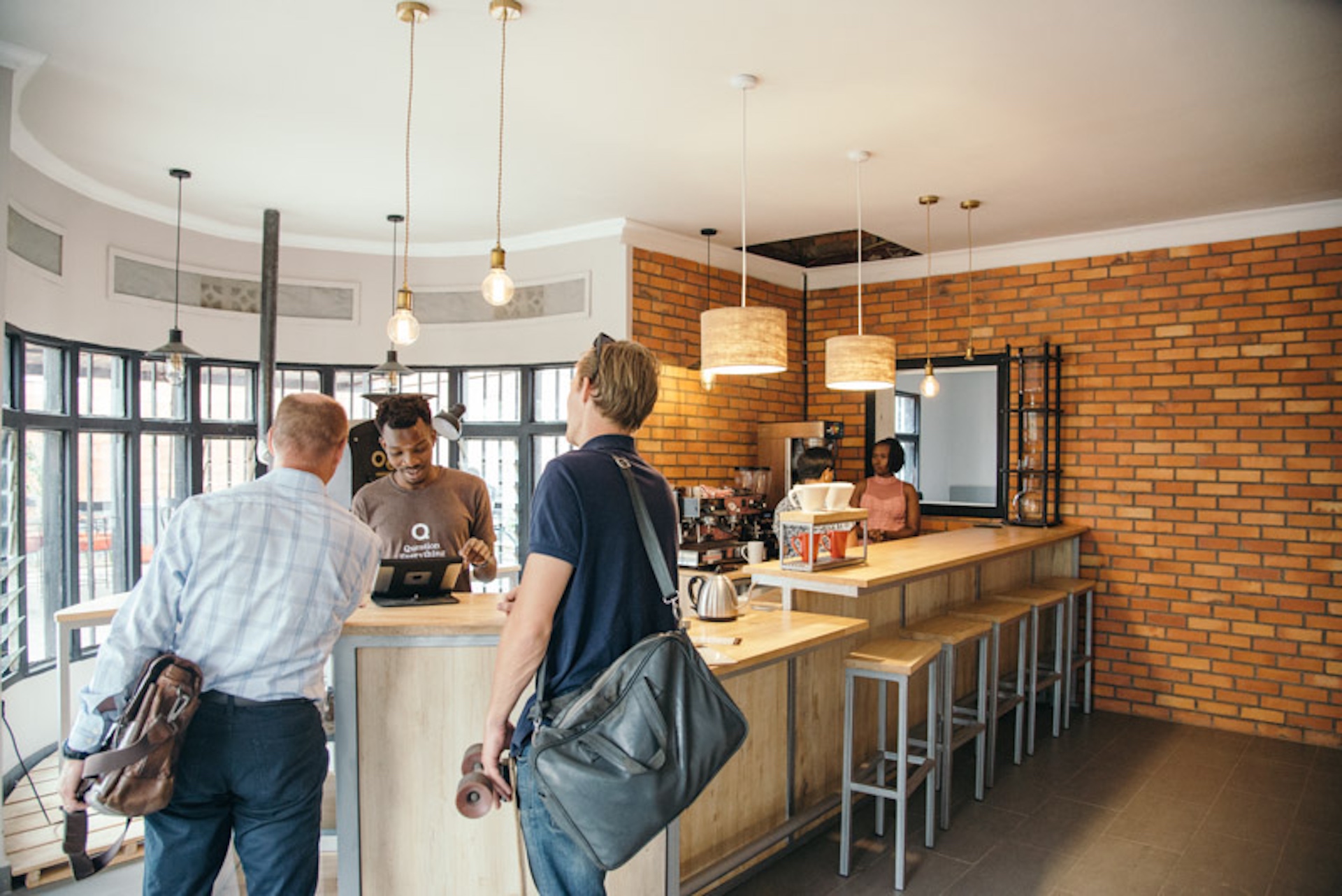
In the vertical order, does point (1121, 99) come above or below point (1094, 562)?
above

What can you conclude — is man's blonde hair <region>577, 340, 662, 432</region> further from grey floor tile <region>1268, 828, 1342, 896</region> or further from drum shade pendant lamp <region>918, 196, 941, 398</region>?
drum shade pendant lamp <region>918, 196, 941, 398</region>

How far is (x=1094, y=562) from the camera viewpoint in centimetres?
578

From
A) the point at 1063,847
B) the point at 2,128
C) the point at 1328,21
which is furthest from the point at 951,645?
the point at 2,128

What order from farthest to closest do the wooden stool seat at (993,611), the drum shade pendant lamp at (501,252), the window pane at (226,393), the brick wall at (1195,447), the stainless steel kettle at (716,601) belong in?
the window pane at (226,393) < the brick wall at (1195,447) < the wooden stool seat at (993,611) < the stainless steel kettle at (716,601) < the drum shade pendant lamp at (501,252)

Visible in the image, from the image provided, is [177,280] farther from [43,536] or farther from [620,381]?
[620,381]

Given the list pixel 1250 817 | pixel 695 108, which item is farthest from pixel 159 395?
pixel 1250 817

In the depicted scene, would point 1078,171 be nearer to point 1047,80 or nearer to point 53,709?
point 1047,80

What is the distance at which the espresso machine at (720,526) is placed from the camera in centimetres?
510

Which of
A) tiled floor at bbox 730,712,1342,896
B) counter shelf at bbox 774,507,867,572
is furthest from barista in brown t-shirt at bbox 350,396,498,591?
tiled floor at bbox 730,712,1342,896

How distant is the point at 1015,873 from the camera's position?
11.1 ft

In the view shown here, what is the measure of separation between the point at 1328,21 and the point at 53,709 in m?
6.71

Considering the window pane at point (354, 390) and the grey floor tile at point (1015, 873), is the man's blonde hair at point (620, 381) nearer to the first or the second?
the grey floor tile at point (1015, 873)

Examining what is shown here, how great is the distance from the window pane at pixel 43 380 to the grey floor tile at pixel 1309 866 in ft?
20.6

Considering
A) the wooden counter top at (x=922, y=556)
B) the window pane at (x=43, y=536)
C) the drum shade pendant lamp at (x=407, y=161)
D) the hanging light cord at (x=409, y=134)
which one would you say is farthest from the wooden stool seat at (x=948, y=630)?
the window pane at (x=43, y=536)
